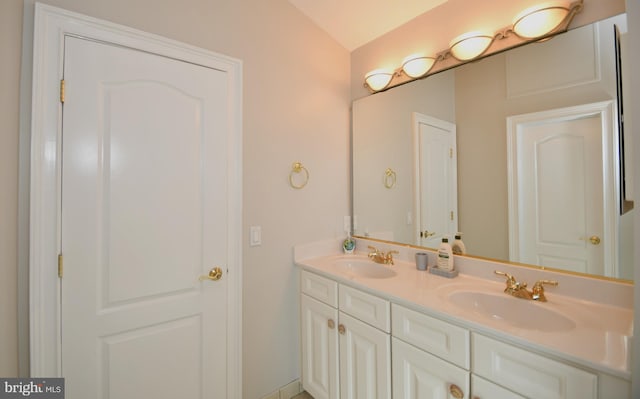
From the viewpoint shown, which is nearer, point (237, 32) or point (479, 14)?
point (479, 14)

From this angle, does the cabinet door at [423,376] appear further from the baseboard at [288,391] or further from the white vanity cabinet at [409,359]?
the baseboard at [288,391]

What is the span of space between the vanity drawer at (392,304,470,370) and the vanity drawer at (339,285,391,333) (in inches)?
1.9

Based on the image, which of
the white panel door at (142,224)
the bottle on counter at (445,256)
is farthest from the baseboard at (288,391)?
the bottle on counter at (445,256)

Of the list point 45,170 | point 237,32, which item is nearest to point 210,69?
point 237,32

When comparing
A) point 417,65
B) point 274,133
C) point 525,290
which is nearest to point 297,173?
point 274,133

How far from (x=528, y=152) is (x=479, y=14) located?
84 cm

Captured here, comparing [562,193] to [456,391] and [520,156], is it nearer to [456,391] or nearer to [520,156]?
[520,156]

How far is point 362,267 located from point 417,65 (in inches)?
55.9

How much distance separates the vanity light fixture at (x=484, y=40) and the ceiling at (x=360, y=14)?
0.29 metres

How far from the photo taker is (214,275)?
62.7 inches

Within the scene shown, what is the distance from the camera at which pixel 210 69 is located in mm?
1597

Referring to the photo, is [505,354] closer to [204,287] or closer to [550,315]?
[550,315]

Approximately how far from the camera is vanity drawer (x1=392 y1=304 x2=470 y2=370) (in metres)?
1.07

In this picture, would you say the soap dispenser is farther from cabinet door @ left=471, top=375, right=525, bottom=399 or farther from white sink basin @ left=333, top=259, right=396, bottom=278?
cabinet door @ left=471, top=375, right=525, bottom=399
